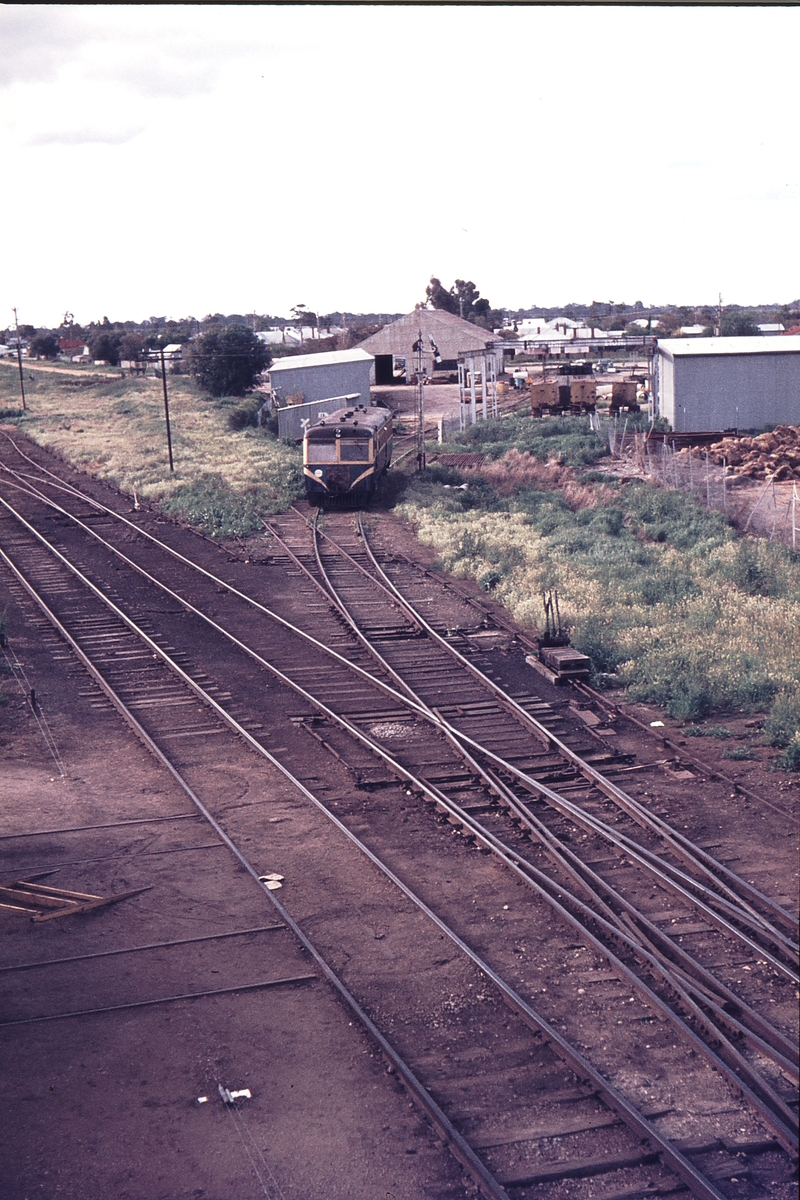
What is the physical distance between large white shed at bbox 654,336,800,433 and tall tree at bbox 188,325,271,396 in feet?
→ 95.4

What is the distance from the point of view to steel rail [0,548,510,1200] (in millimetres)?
5777

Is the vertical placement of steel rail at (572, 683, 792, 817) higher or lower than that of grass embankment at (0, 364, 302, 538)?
lower

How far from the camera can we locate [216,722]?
45.3ft

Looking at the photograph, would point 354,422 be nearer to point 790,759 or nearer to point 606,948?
point 790,759

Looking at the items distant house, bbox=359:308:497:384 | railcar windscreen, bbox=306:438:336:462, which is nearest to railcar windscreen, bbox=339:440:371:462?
railcar windscreen, bbox=306:438:336:462

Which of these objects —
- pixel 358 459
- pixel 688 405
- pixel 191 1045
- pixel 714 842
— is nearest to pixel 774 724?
pixel 714 842

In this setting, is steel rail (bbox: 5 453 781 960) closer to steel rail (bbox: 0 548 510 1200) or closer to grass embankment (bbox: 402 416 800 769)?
grass embankment (bbox: 402 416 800 769)

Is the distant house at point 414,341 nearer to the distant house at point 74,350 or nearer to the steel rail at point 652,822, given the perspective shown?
the distant house at point 74,350

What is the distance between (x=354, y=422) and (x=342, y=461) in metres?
1.48

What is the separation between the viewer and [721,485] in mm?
28938

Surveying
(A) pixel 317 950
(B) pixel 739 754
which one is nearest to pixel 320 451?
(B) pixel 739 754

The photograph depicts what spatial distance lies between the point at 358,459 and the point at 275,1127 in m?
22.9

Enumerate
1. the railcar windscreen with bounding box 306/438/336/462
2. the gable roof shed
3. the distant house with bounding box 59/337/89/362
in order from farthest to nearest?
1. the distant house with bounding box 59/337/89/362
2. the gable roof shed
3. the railcar windscreen with bounding box 306/438/336/462

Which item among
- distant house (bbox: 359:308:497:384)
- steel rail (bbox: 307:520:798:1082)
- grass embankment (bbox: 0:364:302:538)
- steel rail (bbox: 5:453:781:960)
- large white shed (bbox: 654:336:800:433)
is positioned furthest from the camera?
distant house (bbox: 359:308:497:384)
